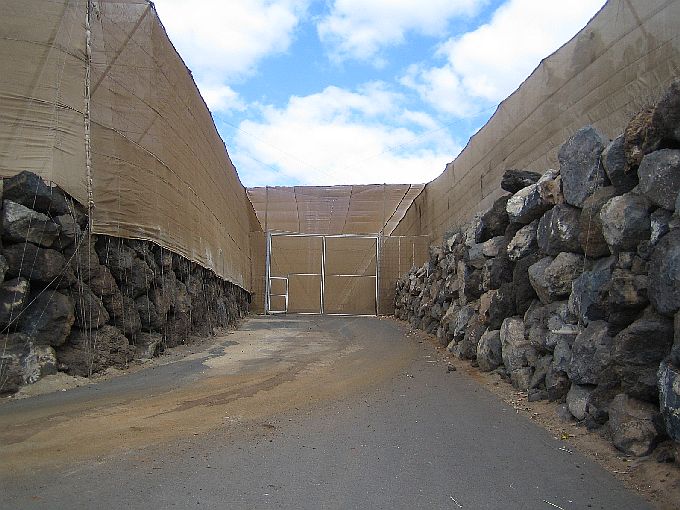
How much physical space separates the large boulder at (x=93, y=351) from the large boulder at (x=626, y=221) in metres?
5.77

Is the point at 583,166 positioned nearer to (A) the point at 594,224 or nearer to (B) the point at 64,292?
(A) the point at 594,224

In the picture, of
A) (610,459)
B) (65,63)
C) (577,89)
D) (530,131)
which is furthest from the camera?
(530,131)

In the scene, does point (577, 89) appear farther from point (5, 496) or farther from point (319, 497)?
point (5, 496)

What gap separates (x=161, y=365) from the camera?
816 cm

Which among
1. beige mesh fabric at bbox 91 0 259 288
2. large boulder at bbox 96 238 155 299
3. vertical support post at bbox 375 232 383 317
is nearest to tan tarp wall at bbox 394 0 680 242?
beige mesh fabric at bbox 91 0 259 288

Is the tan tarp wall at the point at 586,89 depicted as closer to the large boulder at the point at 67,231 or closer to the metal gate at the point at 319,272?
the large boulder at the point at 67,231

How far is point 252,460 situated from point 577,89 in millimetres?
5346

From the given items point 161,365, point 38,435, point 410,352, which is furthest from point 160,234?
point 38,435

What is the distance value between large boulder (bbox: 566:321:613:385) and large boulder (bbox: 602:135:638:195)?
1113 mm

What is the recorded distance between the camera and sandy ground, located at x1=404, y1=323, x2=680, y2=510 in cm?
331

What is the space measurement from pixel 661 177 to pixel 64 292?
6.20 m

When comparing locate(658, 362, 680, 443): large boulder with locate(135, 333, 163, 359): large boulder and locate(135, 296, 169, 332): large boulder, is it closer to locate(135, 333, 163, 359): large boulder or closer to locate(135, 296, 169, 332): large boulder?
locate(135, 333, 163, 359): large boulder

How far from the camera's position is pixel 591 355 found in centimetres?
455

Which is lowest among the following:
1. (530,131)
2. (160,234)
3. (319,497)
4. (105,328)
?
(319,497)
